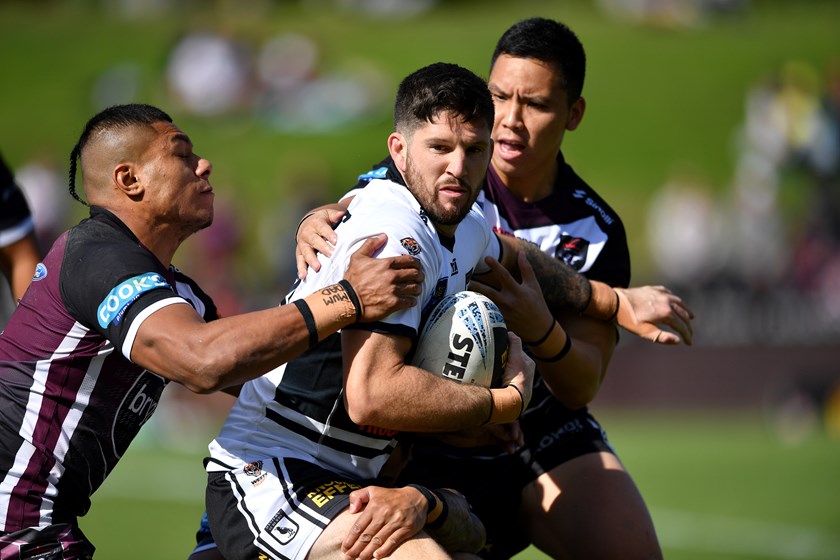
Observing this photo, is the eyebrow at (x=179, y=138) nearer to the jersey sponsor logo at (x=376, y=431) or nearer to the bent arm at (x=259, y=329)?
the bent arm at (x=259, y=329)

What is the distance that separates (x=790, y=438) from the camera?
1709 cm

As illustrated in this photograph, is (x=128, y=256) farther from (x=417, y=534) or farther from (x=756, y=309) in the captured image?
(x=756, y=309)

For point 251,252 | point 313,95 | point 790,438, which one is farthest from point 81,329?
point 313,95

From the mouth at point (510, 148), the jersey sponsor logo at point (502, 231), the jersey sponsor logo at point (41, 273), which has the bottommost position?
the jersey sponsor logo at point (41, 273)

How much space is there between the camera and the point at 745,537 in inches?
481

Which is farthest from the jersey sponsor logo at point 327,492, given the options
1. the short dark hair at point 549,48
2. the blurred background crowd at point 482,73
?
the blurred background crowd at point 482,73

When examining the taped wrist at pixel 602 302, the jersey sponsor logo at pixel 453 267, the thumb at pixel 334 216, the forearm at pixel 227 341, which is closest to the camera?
the forearm at pixel 227 341

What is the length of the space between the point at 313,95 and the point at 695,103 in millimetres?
10893

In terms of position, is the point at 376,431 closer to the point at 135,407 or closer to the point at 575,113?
the point at 135,407

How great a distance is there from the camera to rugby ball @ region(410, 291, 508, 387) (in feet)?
16.2

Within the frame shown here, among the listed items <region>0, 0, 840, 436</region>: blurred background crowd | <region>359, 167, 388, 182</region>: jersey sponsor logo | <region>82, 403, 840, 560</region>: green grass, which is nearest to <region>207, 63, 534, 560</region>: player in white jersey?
<region>359, 167, 388, 182</region>: jersey sponsor logo

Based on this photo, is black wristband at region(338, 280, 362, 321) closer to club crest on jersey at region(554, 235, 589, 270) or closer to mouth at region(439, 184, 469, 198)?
mouth at region(439, 184, 469, 198)

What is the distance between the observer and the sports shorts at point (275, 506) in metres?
4.84

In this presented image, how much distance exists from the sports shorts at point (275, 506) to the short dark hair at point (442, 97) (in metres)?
1.57
